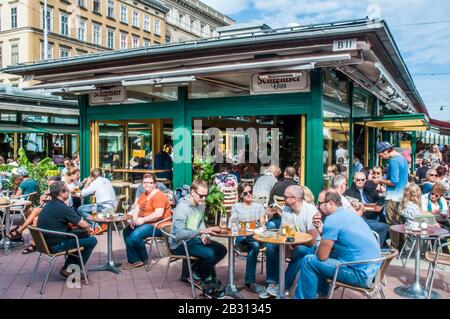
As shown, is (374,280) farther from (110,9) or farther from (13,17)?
(110,9)

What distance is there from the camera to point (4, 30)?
118ft

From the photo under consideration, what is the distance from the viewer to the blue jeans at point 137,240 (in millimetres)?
5523

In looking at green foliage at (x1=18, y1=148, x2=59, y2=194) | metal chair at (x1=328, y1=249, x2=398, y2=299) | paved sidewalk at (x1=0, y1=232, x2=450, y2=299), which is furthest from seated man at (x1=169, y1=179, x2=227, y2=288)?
green foliage at (x1=18, y1=148, x2=59, y2=194)

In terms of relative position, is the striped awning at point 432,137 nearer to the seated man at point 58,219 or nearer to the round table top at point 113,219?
the round table top at point 113,219

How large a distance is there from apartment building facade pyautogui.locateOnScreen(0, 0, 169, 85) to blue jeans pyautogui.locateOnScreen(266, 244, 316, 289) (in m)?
35.9

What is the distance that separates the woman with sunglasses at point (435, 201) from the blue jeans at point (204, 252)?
322 cm

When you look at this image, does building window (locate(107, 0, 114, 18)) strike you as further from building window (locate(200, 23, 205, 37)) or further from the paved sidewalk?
the paved sidewalk

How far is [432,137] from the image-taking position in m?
20.7

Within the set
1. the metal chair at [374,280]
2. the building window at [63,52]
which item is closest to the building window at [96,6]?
the building window at [63,52]

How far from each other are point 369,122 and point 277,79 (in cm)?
295

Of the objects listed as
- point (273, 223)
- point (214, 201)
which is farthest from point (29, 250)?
point (273, 223)

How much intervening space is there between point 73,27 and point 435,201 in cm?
3958

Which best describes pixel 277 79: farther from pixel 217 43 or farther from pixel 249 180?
pixel 249 180

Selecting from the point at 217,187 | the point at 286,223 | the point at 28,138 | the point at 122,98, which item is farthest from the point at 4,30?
the point at 286,223
